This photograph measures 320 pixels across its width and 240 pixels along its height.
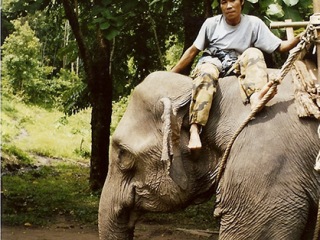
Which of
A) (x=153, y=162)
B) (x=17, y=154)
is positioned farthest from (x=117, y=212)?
(x=17, y=154)

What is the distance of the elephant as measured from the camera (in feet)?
11.6

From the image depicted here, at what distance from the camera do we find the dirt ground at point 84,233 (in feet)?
27.2

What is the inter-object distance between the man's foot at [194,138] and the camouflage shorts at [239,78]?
0.03 metres

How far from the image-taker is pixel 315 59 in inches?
155

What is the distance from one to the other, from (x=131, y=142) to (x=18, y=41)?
22.7 metres

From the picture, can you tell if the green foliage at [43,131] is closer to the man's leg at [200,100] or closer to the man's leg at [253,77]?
the man's leg at [200,100]

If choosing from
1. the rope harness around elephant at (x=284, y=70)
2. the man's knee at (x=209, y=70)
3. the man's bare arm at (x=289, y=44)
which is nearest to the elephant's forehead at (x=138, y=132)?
the man's knee at (x=209, y=70)

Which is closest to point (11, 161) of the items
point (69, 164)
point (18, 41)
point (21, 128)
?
point (69, 164)

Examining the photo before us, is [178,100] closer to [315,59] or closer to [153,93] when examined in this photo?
[153,93]

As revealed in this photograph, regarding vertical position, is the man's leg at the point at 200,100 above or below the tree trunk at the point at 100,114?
above

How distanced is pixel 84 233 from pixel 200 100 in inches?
207

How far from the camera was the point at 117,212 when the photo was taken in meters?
4.29

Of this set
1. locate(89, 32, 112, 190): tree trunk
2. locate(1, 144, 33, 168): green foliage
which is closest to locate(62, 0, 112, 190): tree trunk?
locate(89, 32, 112, 190): tree trunk

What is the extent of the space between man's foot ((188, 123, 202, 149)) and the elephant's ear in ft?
0.33
